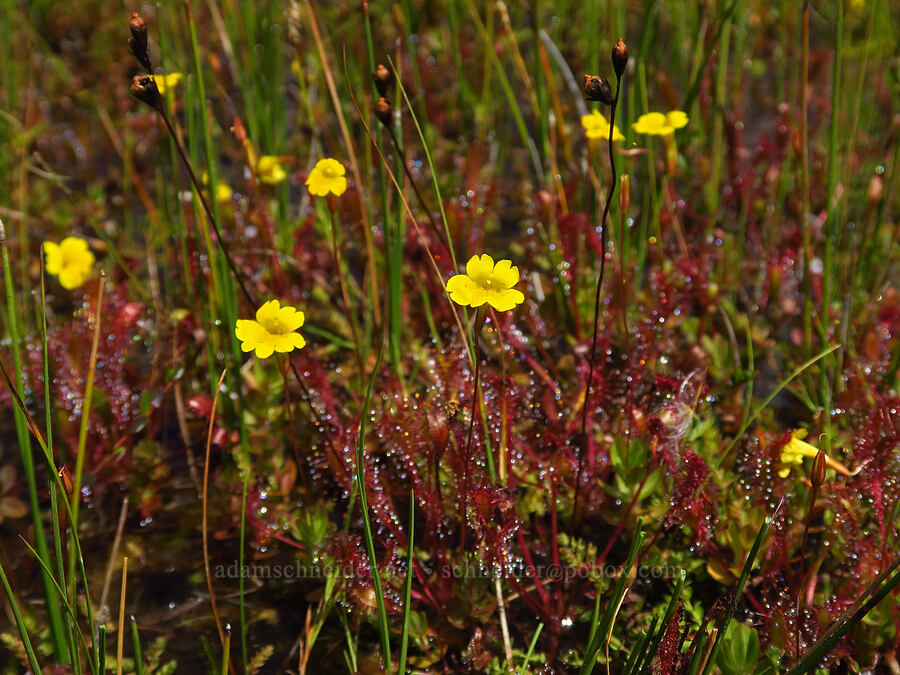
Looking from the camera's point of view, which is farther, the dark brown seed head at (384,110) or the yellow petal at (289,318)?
the yellow petal at (289,318)

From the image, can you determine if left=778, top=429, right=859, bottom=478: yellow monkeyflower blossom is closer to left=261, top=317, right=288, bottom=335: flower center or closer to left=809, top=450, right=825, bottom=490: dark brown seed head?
left=809, top=450, right=825, bottom=490: dark brown seed head

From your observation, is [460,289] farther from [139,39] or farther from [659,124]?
[659,124]

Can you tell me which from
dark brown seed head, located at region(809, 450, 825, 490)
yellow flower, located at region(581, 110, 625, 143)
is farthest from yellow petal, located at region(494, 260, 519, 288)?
yellow flower, located at region(581, 110, 625, 143)

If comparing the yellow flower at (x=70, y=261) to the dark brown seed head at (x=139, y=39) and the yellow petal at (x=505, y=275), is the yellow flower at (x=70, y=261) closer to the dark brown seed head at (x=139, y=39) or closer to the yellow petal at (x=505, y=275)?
the dark brown seed head at (x=139, y=39)

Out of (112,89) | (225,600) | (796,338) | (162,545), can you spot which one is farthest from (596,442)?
(112,89)

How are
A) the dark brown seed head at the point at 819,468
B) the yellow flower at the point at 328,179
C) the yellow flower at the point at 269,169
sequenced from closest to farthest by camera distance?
the dark brown seed head at the point at 819,468, the yellow flower at the point at 328,179, the yellow flower at the point at 269,169

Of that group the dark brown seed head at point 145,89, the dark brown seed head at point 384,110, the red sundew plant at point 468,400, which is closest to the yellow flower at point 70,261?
the red sundew plant at point 468,400

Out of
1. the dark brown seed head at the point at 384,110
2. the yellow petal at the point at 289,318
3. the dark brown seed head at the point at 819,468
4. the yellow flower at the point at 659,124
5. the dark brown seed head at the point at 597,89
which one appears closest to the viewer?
the dark brown seed head at the point at 597,89
